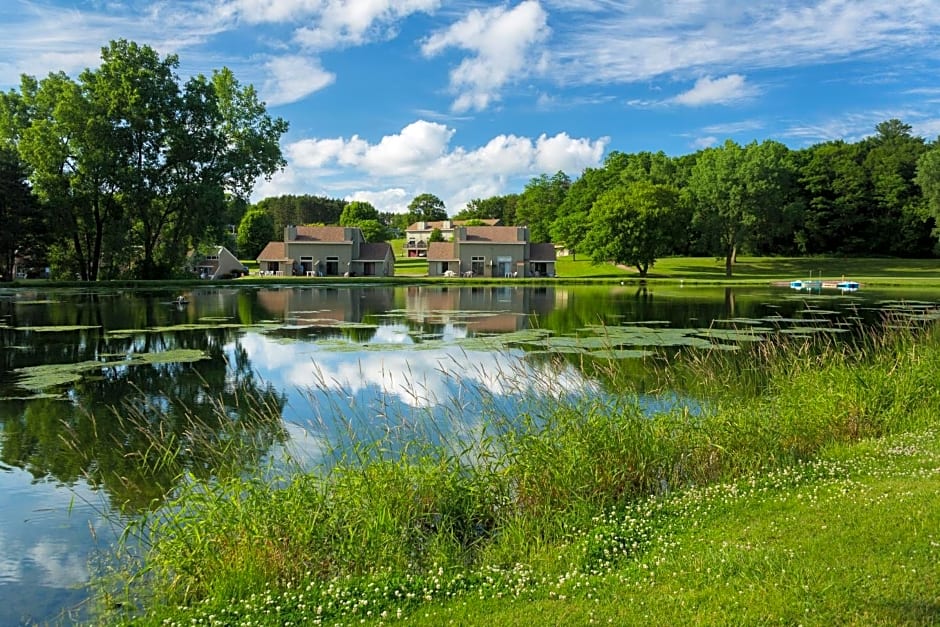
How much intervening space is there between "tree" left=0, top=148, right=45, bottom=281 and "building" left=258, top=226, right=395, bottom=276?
3174 centimetres

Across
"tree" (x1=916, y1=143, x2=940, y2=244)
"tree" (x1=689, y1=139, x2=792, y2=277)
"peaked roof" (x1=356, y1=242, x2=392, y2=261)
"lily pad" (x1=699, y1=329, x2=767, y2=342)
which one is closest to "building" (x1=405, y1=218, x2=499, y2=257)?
"peaked roof" (x1=356, y1=242, x2=392, y2=261)

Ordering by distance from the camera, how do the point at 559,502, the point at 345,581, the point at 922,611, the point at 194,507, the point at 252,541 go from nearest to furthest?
the point at 922,611
the point at 345,581
the point at 252,541
the point at 194,507
the point at 559,502

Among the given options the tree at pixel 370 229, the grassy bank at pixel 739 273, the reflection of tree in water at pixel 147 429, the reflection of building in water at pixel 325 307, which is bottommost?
the reflection of tree in water at pixel 147 429

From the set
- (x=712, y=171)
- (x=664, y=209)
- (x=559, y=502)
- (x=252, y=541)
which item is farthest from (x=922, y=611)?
(x=712, y=171)

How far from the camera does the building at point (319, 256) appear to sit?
77975 mm

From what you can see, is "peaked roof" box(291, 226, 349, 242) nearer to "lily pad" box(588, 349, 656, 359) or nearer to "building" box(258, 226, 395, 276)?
"building" box(258, 226, 395, 276)

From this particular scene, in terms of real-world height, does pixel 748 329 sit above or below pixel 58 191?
below

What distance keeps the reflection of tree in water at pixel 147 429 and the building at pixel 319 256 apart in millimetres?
61795

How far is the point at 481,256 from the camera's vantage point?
79.9 m

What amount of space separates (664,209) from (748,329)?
46.4 meters

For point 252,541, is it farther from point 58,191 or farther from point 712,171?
point 712,171

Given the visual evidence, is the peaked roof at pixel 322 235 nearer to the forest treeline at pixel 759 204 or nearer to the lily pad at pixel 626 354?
the forest treeline at pixel 759 204

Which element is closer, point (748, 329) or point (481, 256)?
point (748, 329)

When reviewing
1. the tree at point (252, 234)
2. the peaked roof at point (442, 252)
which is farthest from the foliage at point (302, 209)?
the peaked roof at point (442, 252)
